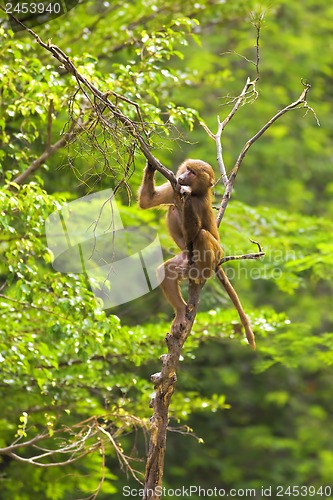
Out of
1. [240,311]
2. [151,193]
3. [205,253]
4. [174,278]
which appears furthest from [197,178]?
[240,311]

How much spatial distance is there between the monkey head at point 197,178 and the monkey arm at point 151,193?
0.40ft

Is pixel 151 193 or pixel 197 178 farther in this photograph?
pixel 197 178

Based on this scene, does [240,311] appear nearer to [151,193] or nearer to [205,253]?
[205,253]

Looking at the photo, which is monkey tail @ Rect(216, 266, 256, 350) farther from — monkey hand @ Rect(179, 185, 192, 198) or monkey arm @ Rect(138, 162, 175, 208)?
monkey hand @ Rect(179, 185, 192, 198)

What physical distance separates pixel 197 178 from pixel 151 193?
370mm

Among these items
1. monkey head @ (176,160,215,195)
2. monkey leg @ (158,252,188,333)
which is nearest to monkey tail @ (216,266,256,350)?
monkey leg @ (158,252,188,333)

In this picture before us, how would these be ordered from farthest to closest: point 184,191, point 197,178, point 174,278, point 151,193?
point 197,178 < point 151,193 < point 174,278 < point 184,191

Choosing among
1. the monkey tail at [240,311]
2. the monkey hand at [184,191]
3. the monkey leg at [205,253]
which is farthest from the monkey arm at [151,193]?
the monkey tail at [240,311]

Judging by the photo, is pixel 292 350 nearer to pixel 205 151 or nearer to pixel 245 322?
pixel 245 322

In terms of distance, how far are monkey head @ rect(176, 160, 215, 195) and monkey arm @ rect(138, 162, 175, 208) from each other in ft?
0.40

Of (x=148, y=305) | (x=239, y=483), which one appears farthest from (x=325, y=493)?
(x=148, y=305)

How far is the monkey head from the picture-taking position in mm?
5629

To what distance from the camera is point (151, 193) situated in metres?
5.45

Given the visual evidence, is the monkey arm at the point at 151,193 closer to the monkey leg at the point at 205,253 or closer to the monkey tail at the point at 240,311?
the monkey leg at the point at 205,253
